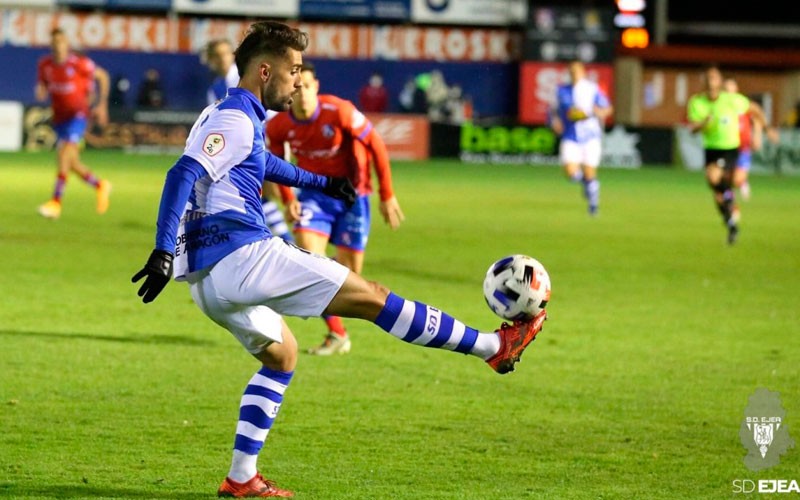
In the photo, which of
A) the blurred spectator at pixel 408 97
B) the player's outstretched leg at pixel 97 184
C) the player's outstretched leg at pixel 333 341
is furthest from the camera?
the blurred spectator at pixel 408 97

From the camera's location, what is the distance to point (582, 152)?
936 inches

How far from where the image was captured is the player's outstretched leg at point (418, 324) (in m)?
5.48

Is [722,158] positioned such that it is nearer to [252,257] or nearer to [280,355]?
[280,355]

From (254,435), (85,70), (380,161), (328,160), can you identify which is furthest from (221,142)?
(85,70)

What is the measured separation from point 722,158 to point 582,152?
427cm

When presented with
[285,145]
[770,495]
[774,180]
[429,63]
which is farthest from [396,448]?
[429,63]

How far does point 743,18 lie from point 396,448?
49.8 metres

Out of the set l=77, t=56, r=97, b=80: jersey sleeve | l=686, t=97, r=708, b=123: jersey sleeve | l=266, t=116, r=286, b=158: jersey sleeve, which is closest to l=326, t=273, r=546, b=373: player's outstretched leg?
l=266, t=116, r=286, b=158: jersey sleeve

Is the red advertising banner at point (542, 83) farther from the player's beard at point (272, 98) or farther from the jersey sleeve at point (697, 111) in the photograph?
the player's beard at point (272, 98)

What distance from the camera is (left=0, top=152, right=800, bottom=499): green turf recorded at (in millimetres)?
6254

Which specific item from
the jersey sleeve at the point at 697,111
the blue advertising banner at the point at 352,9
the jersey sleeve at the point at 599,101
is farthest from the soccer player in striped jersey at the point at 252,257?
the blue advertising banner at the point at 352,9

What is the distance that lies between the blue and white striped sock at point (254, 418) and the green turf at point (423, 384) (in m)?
0.26

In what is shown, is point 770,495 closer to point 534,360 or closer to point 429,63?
point 534,360

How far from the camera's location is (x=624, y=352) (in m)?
9.87
